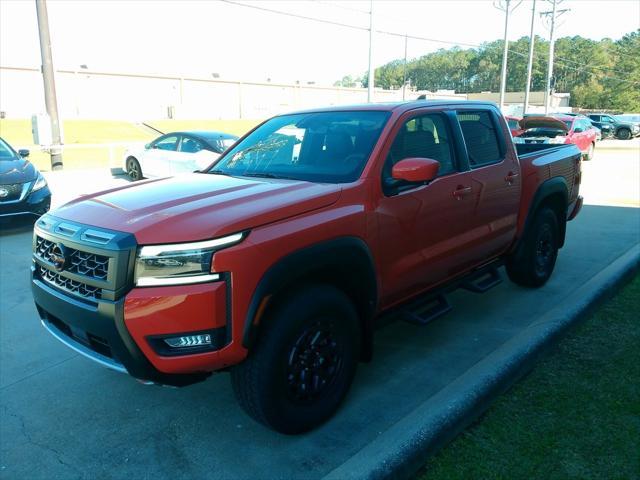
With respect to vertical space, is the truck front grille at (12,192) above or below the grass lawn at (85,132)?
above

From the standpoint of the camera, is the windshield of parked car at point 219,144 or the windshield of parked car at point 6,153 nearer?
the windshield of parked car at point 6,153

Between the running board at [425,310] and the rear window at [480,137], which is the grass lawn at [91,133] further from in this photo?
the running board at [425,310]

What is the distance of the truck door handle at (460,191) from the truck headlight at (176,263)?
2060 millimetres

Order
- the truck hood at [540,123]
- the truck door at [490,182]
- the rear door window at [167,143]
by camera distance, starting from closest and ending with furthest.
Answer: the truck door at [490,182]
the rear door window at [167,143]
the truck hood at [540,123]

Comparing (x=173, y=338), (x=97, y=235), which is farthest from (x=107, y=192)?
(x=173, y=338)

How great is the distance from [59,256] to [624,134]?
39898mm

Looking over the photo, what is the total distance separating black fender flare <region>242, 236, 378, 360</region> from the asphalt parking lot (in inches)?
20.7

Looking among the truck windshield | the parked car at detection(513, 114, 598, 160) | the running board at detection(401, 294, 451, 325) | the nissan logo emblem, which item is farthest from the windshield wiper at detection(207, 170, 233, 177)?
the parked car at detection(513, 114, 598, 160)

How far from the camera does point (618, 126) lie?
118 ft

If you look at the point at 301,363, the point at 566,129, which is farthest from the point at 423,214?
the point at 566,129

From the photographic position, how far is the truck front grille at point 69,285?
2.76m

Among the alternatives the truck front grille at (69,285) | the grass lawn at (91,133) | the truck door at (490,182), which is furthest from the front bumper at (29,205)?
the grass lawn at (91,133)

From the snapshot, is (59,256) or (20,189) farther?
(20,189)

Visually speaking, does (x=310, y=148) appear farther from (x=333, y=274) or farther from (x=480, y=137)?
(x=480, y=137)
